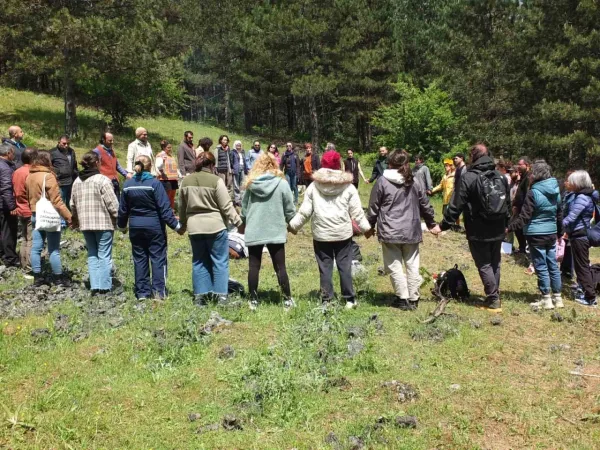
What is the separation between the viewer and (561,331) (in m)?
6.20

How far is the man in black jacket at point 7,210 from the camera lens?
7.84 m

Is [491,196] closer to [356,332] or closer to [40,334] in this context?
[356,332]

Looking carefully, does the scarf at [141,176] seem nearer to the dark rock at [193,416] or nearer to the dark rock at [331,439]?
the dark rock at [193,416]

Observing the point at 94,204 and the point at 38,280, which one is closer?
the point at 94,204

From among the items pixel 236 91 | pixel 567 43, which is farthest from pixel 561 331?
pixel 236 91

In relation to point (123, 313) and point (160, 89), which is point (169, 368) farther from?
point (160, 89)

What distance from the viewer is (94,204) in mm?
6973

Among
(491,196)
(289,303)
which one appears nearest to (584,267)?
(491,196)

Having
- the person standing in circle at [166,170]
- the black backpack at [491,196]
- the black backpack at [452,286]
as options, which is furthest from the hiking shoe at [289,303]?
the person standing in circle at [166,170]

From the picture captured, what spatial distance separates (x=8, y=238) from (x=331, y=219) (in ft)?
18.1

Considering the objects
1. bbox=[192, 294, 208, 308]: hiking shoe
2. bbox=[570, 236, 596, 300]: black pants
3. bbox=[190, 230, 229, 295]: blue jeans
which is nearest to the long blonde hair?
bbox=[190, 230, 229, 295]: blue jeans

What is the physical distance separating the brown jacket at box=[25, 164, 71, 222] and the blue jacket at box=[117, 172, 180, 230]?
1.19 metres

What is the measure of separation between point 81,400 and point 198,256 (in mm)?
2579

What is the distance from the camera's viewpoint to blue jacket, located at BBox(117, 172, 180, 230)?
6531mm
